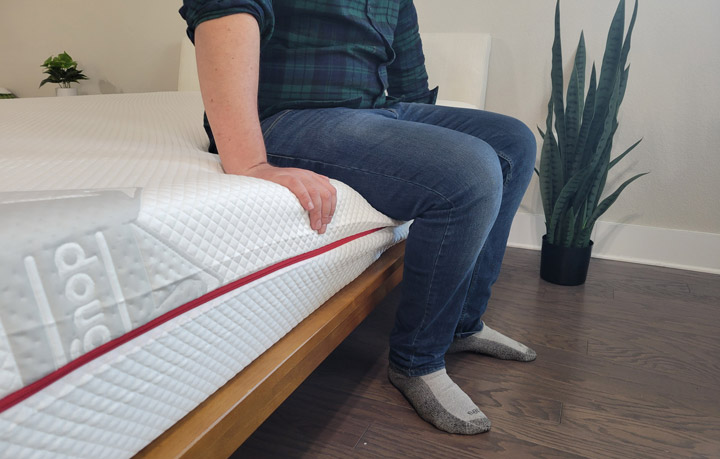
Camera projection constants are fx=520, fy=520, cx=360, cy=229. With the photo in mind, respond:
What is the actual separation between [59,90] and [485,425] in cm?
271

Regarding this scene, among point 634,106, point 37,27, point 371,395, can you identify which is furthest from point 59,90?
point 634,106

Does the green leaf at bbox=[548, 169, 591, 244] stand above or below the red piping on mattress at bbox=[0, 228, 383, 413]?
below

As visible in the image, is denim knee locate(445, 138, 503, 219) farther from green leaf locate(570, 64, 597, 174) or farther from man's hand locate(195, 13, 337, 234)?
green leaf locate(570, 64, 597, 174)

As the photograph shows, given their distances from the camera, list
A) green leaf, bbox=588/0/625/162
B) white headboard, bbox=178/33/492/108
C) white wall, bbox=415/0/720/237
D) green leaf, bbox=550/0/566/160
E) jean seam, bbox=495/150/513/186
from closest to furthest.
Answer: jean seam, bbox=495/150/513/186, green leaf, bbox=588/0/625/162, green leaf, bbox=550/0/566/160, white wall, bbox=415/0/720/237, white headboard, bbox=178/33/492/108

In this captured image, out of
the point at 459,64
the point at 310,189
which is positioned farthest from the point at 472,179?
the point at 459,64

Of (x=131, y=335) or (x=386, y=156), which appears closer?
(x=131, y=335)

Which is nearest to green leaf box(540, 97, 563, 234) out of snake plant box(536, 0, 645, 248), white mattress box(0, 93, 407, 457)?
snake plant box(536, 0, 645, 248)

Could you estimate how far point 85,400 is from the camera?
44cm

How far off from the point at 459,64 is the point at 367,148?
1313 millimetres

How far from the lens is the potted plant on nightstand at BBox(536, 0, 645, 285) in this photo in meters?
1.51

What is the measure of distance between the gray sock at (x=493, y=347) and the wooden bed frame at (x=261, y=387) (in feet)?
1.06

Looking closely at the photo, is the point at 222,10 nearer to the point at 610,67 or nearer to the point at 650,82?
the point at 610,67

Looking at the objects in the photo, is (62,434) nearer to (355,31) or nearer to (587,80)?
(355,31)

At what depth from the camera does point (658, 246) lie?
6.25 ft
